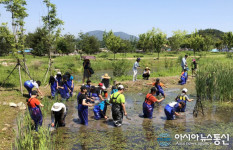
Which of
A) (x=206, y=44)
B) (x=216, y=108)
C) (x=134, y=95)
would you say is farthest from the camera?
(x=206, y=44)

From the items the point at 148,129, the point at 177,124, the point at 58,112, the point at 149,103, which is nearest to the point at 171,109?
the point at 177,124

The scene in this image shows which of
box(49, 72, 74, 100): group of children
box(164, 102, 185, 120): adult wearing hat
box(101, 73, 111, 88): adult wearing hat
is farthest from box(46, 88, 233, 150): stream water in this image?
box(101, 73, 111, 88): adult wearing hat

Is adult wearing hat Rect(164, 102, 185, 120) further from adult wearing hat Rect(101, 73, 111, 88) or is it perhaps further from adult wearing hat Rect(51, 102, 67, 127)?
adult wearing hat Rect(101, 73, 111, 88)

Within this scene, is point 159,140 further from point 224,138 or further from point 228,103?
point 228,103

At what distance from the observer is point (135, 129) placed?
25.3 ft

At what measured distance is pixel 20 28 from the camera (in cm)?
1195

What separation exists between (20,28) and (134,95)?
26.6ft

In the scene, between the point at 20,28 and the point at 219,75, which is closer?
the point at 219,75

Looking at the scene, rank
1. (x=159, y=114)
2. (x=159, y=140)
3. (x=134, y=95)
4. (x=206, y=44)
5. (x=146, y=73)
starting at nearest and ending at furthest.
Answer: (x=159, y=140), (x=159, y=114), (x=134, y=95), (x=146, y=73), (x=206, y=44)

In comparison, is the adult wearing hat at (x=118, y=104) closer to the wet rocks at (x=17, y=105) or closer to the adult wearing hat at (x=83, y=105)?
the adult wearing hat at (x=83, y=105)

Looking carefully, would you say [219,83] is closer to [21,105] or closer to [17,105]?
[21,105]

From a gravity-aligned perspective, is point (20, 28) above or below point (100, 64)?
above

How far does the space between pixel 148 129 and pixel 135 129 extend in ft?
1.60

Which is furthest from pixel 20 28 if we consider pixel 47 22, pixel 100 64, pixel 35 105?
pixel 100 64
